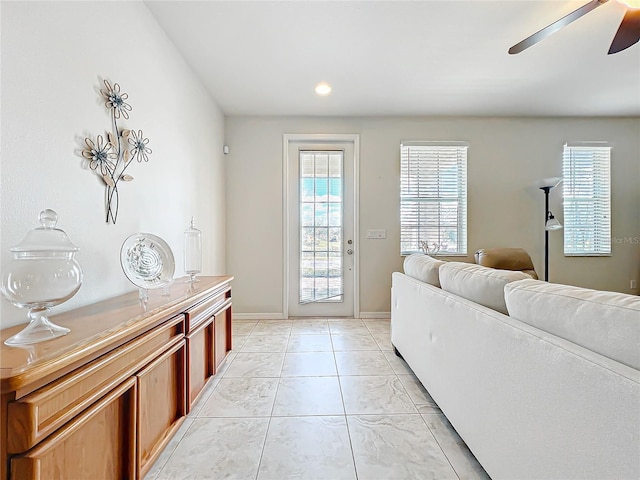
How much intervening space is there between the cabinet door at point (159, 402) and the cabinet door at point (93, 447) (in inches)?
2.3

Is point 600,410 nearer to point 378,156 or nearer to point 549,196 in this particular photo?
point 378,156

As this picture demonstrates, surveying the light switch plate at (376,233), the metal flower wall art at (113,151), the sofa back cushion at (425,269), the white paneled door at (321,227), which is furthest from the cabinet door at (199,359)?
the light switch plate at (376,233)

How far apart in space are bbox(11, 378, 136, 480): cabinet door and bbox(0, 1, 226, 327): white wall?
18.3 inches

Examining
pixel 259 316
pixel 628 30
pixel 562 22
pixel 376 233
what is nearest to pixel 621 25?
pixel 628 30

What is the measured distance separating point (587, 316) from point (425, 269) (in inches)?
48.3

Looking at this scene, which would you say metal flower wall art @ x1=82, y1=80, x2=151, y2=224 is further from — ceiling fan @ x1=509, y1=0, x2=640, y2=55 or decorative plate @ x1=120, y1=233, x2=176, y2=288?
ceiling fan @ x1=509, y1=0, x2=640, y2=55

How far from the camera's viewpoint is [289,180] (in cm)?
395

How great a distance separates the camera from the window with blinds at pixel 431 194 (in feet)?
13.1

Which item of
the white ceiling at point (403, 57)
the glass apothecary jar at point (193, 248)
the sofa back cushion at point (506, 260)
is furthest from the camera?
the sofa back cushion at point (506, 260)

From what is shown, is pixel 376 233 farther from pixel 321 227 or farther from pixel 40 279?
pixel 40 279

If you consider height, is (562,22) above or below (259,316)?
above

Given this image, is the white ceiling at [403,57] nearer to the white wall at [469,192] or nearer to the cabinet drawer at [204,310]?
the white wall at [469,192]

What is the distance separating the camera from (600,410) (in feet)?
2.48

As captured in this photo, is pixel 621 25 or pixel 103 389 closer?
pixel 103 389
